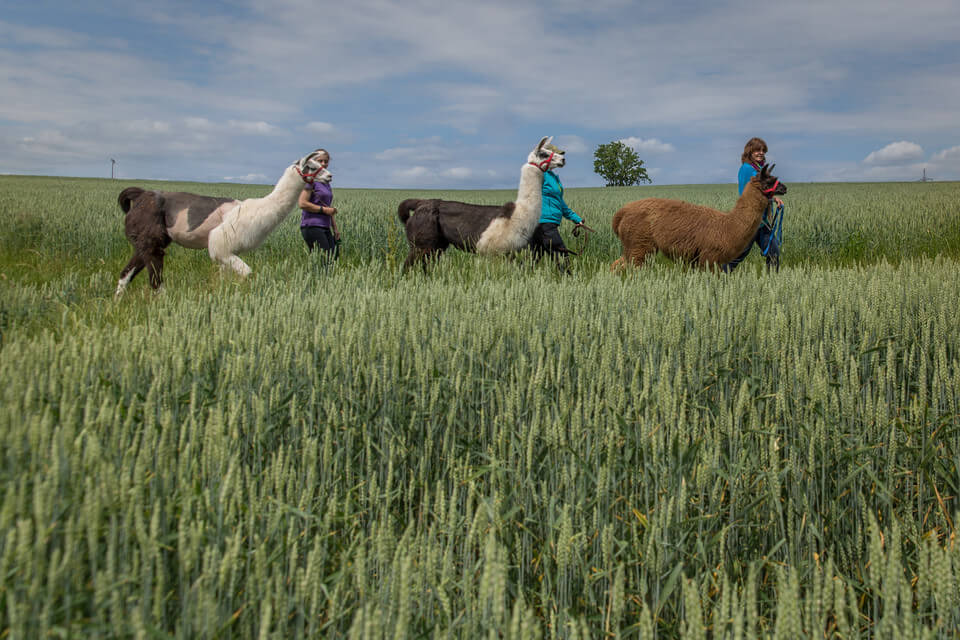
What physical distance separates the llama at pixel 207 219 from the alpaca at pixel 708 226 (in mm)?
3735

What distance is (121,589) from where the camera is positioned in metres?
1.52

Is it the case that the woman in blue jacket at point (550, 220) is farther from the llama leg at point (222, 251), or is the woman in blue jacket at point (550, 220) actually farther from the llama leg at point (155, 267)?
the llama leg at point (155, 267)

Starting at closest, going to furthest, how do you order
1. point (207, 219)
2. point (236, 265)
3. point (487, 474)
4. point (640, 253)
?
point (487, 474), point (236, 265), point (207, 219), point (640, 253)

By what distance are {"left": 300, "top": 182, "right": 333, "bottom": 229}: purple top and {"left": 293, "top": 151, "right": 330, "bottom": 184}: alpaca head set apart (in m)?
0.52

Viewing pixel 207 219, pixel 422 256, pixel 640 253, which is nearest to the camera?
pixel 207 219

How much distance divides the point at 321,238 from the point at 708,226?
14.9 ft

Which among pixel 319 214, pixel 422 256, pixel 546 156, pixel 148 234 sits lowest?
pixel 422 256

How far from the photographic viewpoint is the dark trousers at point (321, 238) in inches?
289

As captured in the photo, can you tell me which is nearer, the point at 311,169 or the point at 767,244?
the point at 311,169

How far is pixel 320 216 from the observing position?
733 centimetres

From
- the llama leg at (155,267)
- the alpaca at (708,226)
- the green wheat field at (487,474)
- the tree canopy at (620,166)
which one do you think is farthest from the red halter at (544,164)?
the tree canopy at (620,166)

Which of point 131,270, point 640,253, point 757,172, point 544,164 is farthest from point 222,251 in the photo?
point 757,172

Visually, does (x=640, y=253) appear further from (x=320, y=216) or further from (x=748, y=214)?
(x=320, y=216)

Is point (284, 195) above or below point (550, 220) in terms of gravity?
above
